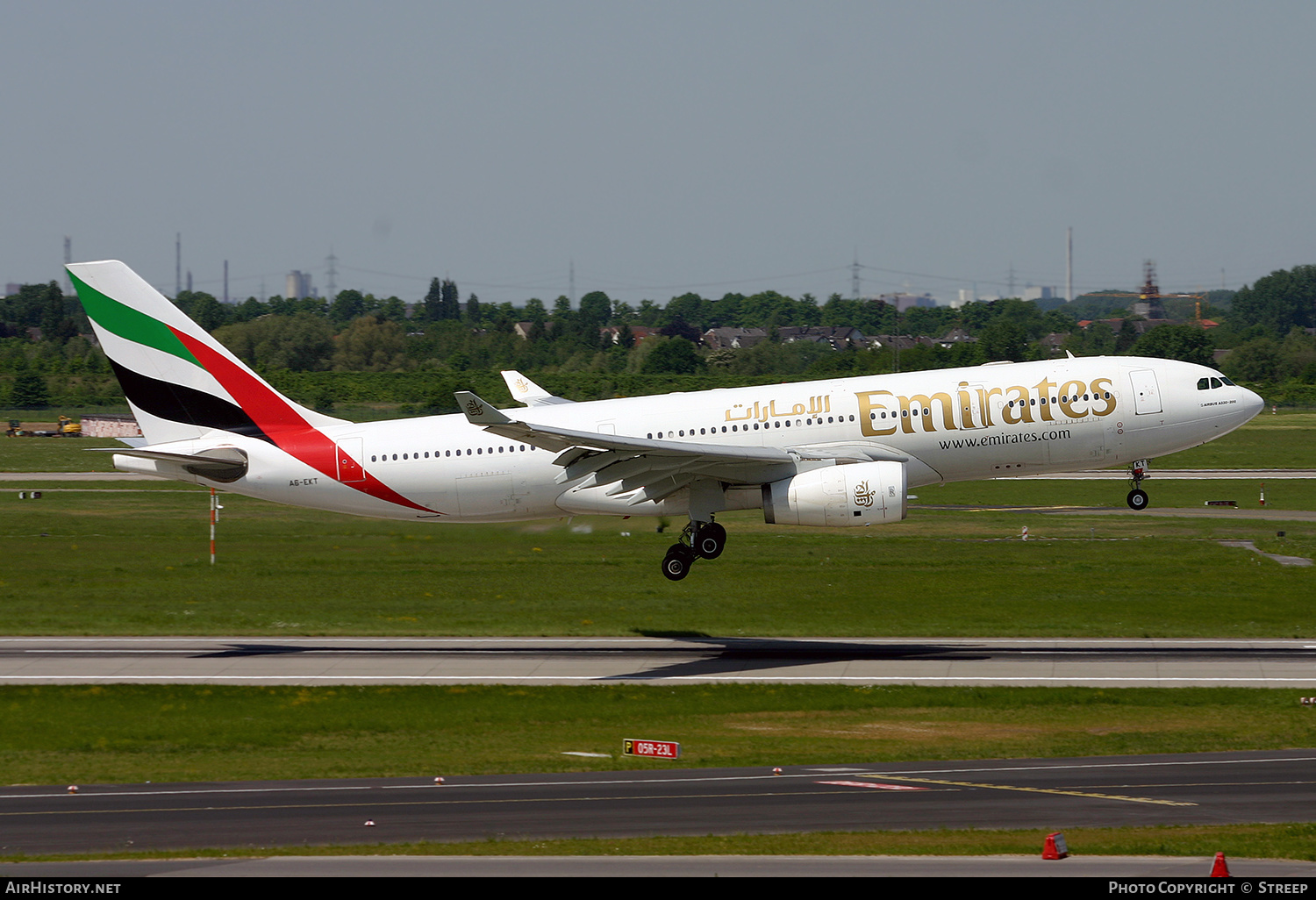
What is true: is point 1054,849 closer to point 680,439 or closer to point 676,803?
point 676,803

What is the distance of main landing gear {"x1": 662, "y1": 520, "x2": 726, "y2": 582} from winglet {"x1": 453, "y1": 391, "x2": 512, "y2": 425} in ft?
30.8

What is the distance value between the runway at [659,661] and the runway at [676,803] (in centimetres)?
922

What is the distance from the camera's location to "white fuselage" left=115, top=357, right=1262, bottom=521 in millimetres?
42031

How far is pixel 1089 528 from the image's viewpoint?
7344cm

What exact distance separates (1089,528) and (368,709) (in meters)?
46.4

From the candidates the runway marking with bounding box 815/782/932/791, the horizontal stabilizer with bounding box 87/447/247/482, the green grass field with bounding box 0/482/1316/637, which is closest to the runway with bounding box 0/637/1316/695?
the green grass field with bounding box 0/482/1316/637

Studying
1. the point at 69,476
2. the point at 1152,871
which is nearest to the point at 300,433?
the point at 1152,871

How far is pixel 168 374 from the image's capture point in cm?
4488

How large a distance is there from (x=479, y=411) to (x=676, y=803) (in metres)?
11.3

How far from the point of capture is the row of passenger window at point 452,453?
1704 inches

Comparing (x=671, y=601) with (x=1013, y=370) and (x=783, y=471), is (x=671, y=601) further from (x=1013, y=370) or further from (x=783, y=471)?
(x=1013, y=370)

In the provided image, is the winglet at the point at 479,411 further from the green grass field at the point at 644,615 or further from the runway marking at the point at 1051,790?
the runway marking at the point at 1051,790

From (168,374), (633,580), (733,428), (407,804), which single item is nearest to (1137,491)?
(733,428)

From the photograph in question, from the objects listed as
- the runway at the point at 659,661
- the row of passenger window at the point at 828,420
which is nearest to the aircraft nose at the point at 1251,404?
the row of passenger window at the point at 828,420
